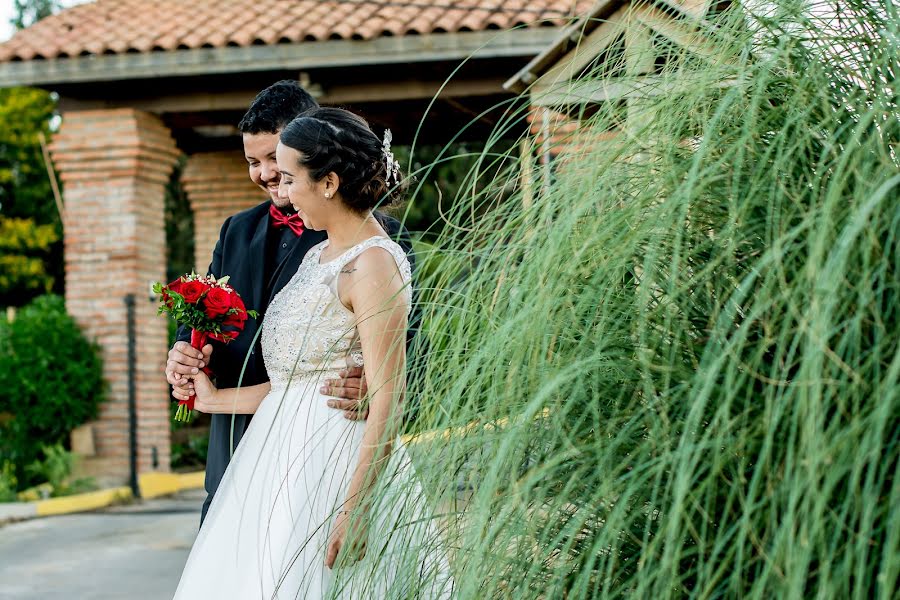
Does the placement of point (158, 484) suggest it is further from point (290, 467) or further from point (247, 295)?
point (290, 467)

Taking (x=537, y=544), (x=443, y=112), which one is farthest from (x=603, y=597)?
(x=443, y=112)

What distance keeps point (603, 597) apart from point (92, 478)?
27.7 ft

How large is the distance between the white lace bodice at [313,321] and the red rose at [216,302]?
4.6 inches

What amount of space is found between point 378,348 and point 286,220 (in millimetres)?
777

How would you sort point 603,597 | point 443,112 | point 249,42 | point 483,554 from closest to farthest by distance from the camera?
point 603,597, point 483,554, point 249,42, point 443,112

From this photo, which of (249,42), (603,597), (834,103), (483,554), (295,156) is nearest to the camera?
(603,597)

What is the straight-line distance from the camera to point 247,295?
2.77 meters

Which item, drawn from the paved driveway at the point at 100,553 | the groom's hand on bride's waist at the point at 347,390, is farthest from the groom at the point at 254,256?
the paved driveway at the point at 100,553

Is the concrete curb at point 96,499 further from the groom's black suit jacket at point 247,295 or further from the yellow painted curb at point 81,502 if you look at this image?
the groom's black suit jacket at point 247,295

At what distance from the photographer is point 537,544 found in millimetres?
1514

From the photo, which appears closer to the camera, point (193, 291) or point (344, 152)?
point (344, 152)

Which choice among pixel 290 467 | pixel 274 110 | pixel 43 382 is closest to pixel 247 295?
pixel 274 110

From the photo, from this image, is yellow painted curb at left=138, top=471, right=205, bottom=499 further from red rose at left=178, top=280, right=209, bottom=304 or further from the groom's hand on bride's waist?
the groom's hand on bride's waist

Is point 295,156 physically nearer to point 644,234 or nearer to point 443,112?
point 644,234
